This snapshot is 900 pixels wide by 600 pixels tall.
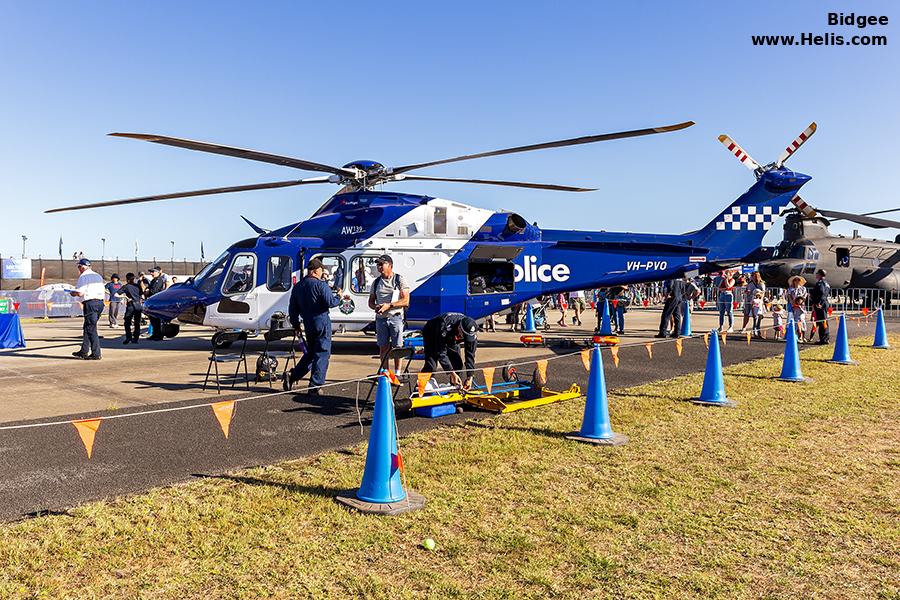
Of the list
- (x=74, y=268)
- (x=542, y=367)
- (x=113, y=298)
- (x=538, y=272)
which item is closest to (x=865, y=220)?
(x=538, y=272)

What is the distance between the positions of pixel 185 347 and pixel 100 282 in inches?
114

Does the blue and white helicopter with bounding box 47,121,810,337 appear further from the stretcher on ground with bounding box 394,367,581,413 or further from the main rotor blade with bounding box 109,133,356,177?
the stretcher on ground with bounding box 394,367,581,413

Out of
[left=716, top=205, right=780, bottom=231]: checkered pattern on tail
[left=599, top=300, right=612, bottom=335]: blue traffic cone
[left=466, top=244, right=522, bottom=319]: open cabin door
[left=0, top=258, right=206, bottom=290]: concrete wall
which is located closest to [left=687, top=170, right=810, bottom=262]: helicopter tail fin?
[left=716, top=205, right=780, bottom=231]: checkered pattern on tail

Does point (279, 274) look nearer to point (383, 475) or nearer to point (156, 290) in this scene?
point (156, 290)

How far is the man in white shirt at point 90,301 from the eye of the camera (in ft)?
39.8

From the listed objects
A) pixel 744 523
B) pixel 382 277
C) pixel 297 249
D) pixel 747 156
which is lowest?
pixel 744 523

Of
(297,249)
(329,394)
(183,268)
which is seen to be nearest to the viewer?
(329,394)

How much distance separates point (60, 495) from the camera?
4586 mm

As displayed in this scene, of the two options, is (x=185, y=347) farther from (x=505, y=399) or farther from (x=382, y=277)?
(x=505, y=399)

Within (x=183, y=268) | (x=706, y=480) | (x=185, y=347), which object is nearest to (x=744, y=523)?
(x=706, y=480)

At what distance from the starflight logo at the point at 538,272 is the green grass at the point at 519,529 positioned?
768cm

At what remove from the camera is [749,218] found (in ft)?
48.9

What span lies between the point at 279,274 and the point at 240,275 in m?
0.87

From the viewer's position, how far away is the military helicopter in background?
86.7 ft
